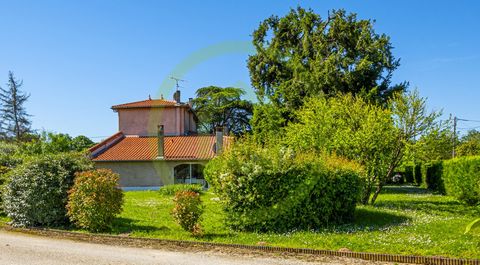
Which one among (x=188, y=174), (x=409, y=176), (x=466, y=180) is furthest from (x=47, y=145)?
(x=409, y=176)

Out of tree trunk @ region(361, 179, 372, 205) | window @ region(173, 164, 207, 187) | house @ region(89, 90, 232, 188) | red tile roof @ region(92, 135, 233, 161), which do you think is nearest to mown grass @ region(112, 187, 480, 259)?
tree trunk @ region(361, 179, 372, 205)

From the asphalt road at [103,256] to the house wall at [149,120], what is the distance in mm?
29593

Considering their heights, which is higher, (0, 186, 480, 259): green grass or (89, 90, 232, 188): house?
(89, 90, 232, 188): house

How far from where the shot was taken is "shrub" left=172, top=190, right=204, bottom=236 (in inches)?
466

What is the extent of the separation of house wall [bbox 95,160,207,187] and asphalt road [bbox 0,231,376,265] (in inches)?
862

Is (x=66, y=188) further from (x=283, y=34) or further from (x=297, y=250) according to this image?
(x=283, y=34)

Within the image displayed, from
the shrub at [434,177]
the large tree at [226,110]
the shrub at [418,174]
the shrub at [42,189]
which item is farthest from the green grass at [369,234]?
the large tree at [226,110]

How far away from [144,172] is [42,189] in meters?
19.9

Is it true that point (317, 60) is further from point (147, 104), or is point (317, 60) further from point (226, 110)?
point (226, 110)

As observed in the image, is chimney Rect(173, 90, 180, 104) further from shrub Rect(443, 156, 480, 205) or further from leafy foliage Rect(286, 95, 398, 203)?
shrub Rect(443, 156, 480, 205)

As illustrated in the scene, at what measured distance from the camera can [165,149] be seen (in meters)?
35.3

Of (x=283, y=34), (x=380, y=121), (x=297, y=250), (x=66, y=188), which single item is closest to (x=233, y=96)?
(x=283, y=34)

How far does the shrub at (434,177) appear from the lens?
28.1 metres

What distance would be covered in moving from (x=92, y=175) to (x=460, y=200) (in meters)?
16.2
